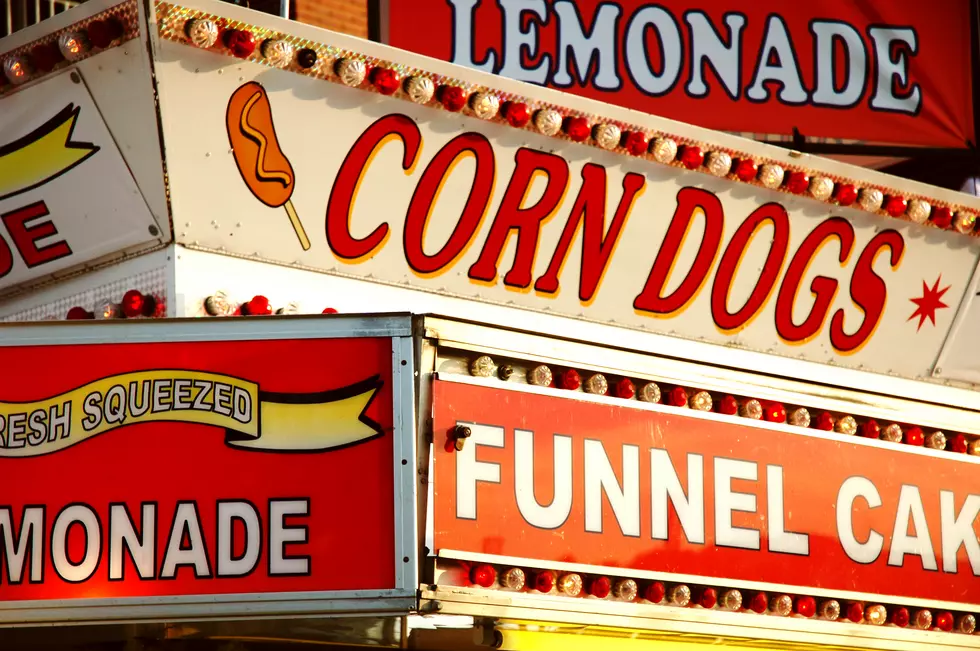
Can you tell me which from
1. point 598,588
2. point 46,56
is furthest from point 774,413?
point 46,56

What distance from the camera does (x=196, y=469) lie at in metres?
4.12

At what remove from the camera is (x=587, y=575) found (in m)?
4.72

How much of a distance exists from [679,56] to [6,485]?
384 cm

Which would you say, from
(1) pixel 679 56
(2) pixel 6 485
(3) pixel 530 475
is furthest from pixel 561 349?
(1) pixel 679 56

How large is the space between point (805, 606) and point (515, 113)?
2.15 m

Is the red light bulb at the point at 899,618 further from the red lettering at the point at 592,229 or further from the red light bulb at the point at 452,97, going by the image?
the red light bulb at the point at 452,97

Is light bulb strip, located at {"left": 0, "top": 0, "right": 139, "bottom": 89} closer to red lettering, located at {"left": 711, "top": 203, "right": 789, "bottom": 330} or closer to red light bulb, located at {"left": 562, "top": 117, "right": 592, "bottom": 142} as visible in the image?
red light bulb, located at {"left": 562, "top": 117, "right": 592, "bottom": 142}

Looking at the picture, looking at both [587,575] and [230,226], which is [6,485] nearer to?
[230,226]

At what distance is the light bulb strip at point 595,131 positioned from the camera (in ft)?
14.5

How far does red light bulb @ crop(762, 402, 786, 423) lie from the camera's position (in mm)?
5430

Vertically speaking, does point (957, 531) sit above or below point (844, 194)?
below

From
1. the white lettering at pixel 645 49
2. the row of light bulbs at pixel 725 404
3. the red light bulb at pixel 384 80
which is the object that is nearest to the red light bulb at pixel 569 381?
the row of light bulbs at pixel 725 404

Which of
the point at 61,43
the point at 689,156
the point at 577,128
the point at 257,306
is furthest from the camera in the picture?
the point at 689,156

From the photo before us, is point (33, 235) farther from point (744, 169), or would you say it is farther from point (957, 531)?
point (957, 531)
